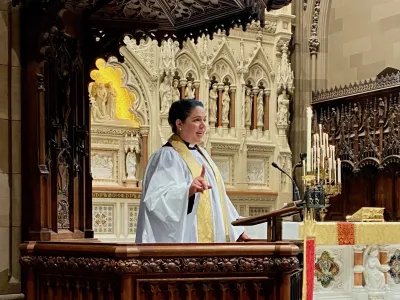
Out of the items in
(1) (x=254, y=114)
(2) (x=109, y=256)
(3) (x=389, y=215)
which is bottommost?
(3) (x=389, y=215)

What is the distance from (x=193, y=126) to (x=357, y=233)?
381cm

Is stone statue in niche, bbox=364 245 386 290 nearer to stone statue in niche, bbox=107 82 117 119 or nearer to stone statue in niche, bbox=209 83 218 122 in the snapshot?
stone statue in niche, bbox=209 83 218 122

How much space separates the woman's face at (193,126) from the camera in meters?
4.51

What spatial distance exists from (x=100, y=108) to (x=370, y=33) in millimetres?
4738

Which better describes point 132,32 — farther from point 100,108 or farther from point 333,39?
point 333,39

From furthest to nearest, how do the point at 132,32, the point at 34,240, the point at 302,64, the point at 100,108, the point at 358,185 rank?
the point at 302,64 < the point at 358,185 < the point at 100,108 < the point at 132,32 < the point at 34,240

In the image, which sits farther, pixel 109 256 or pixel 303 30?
pixel 303 30

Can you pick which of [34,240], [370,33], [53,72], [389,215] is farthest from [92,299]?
[370,33]

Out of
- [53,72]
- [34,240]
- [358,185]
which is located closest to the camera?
[34,240]

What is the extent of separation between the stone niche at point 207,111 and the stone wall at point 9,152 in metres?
5.63

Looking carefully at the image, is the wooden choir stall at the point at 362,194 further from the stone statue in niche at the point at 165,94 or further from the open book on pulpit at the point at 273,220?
the open book on pulpit at the point at 273,220

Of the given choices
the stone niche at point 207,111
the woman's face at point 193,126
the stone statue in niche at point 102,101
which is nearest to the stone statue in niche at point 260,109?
the stone niche at point 207,111

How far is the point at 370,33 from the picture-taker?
1177 cm

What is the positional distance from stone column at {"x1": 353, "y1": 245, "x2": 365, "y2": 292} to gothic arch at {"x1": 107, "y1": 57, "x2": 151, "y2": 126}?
12.2 ft
